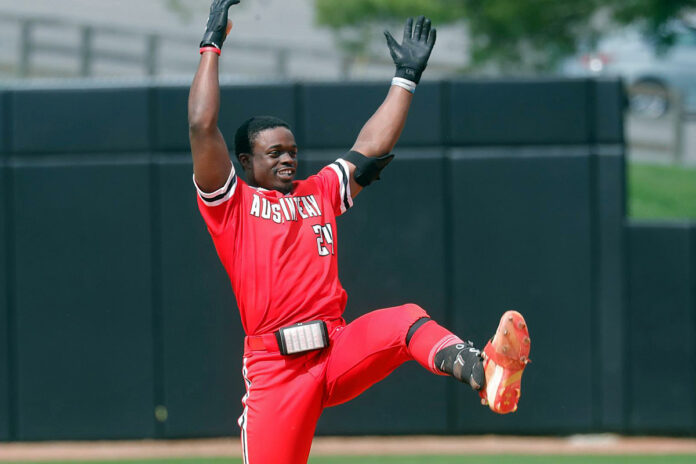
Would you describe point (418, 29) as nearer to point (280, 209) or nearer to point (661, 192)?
point (280, 209)

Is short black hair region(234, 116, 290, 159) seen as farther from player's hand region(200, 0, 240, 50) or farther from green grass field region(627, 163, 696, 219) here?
green grass field region(627, 163, 696, 219)

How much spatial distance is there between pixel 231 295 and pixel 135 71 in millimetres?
9261

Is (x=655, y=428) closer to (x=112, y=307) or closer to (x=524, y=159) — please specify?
(x=524, y=159)

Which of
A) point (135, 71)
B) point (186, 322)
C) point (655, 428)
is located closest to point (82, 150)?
point (186, 322)

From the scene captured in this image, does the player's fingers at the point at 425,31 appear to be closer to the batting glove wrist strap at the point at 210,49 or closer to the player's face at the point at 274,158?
the player's face at the point at 274,158

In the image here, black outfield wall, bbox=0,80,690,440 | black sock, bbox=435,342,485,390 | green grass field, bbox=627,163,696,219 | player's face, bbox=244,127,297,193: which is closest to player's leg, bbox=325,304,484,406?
black sock, bbox=435,342,485,390

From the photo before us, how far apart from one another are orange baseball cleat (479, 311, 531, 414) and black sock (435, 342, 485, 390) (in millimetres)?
39

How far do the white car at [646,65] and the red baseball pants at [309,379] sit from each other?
13.4m

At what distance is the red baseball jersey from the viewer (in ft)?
12.1

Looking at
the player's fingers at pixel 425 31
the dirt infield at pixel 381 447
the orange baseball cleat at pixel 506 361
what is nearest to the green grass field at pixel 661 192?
the dirt infield at pixel 381 447

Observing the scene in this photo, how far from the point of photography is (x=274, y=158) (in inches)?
152

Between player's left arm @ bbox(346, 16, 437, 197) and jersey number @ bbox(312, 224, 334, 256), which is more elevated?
player's left arm @ bbox(346, 16, 437, 197)

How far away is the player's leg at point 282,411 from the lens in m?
3.59

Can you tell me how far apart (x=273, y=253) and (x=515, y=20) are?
1291 centimetres
